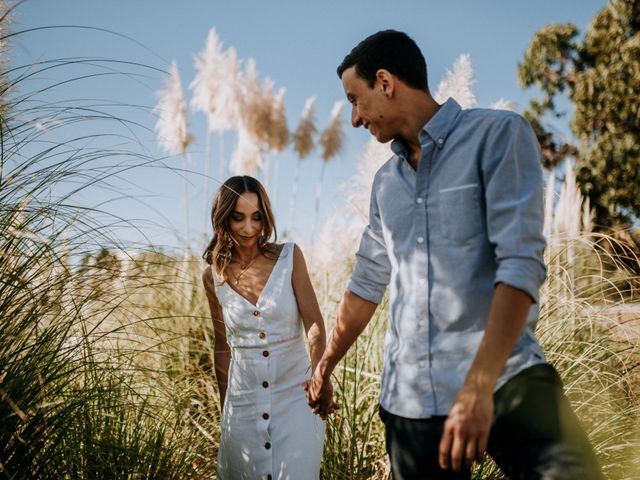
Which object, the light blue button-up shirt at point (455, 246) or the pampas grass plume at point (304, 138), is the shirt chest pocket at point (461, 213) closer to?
the light blue button-up shirt at point (455, 246)

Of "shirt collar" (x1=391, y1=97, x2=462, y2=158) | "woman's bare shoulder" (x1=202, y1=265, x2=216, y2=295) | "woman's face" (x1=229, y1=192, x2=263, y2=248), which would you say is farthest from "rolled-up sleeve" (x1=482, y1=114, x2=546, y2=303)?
"woman's bare shoulder" (x1=202, y1=265, x2=216, y2=295)

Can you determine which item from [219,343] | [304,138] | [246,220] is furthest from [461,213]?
[304,138]

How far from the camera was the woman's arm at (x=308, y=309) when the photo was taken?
8.44ft

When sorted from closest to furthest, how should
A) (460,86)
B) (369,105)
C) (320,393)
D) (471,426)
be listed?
(471,426) → (369,105) → (320,393) → (460,86)

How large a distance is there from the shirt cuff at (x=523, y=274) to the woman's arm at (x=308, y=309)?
139cm

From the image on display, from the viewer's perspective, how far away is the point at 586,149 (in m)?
13.2

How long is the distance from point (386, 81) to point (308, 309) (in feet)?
4.42

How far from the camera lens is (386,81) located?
1.68 m

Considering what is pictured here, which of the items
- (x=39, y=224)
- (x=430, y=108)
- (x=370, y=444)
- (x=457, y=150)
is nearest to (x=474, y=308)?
(x=457, y=150)

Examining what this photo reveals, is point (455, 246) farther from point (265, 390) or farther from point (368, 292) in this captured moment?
point (265, 390)

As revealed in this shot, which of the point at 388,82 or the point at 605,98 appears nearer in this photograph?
the point at 388,82

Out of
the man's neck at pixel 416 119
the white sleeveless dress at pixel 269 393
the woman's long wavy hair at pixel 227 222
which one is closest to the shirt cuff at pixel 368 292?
the man's neck at pixel 416 119

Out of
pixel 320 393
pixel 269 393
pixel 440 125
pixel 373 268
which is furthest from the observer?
pixel 269 393

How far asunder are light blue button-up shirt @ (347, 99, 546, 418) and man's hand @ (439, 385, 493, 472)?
0.64ft
